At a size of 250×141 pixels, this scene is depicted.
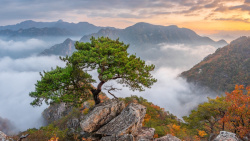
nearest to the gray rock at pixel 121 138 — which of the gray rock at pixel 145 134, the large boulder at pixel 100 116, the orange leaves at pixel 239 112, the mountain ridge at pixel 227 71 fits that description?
the gray rock at pixel 145 134

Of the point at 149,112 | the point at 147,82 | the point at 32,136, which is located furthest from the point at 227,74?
the point at 32,136

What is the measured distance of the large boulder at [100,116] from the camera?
13803 millimetres

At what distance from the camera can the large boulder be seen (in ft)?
45.3

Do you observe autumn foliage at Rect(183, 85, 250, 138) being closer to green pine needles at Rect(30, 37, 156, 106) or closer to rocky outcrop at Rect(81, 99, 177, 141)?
rocky outcrop at Rect(81, 99, 177, 141)

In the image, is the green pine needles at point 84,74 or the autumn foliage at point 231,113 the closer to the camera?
the green pine needles at point 84,74

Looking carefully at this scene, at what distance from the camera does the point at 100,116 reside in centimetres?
1446

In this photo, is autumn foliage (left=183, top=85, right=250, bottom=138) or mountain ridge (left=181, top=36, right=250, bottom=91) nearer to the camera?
autumn foliage (left=183, top=85, right=250, bottom=138)

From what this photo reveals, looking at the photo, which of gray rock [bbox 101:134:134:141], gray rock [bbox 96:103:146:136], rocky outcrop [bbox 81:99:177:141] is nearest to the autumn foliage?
rocky outcrop [bbox 81:99:177:141]

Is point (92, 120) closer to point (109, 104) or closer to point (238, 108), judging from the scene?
point (109, 104)

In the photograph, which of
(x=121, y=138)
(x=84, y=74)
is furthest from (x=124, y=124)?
(x=84, y=74)

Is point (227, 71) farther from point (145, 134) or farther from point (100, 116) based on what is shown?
point (100, 116)

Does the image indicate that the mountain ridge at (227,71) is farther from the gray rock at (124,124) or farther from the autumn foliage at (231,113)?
the gray rock at (124,124)

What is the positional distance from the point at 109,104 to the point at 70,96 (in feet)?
14.3

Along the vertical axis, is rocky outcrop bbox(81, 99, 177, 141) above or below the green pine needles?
below
